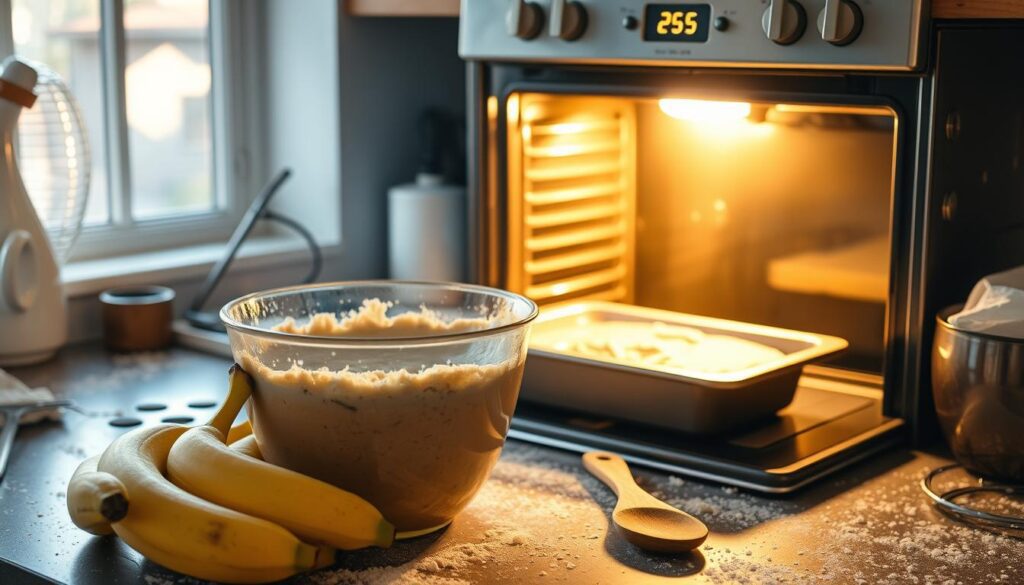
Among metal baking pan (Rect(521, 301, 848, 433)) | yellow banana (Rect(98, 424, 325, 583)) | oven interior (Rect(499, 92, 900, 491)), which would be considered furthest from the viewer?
oven interior (Rect(499, 92, 900, 491))

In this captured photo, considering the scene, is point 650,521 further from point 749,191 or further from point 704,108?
point 749,191

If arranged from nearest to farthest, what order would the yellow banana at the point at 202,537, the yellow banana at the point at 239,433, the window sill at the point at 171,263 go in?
the yellow banana at the point at 202,537 < the yellow banana at the point at 239,433 < the window sill at the point at 171,263

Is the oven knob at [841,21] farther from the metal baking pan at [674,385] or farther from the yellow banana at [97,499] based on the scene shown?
the yellow banana at [97,499]

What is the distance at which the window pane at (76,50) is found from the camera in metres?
1.67

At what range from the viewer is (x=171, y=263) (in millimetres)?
1761

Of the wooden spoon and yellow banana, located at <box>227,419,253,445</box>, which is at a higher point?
yellow banana, located at <box>227,419,253,445</box>

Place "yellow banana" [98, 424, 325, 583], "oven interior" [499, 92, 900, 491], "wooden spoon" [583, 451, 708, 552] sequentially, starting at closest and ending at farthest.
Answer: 1. "yellow banana" [98, 424, 325, 583]
2. "wooden spoon" [583, 451, 708, 552]
3. "oven interior" [499, 92, 900, 491]

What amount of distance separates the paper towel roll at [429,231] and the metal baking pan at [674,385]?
445mm

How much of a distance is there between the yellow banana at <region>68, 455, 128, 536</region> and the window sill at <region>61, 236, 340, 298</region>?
0.77 meters

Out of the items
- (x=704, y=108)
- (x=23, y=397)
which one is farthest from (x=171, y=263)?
(x=704, y=108)

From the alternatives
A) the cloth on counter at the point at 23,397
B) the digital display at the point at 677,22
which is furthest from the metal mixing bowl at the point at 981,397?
the cloth on counter at the point at 23,397

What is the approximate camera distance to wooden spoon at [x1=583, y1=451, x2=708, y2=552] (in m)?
0.97

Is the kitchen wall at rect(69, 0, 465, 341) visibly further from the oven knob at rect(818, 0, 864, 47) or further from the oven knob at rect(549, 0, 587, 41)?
the oven knob at rect(818, 0, 864, 47)

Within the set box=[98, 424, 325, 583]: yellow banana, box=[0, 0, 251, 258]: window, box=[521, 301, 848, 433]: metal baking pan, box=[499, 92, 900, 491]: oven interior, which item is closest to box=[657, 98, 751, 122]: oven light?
box=[499, 92, 900, 491]: oven interior
